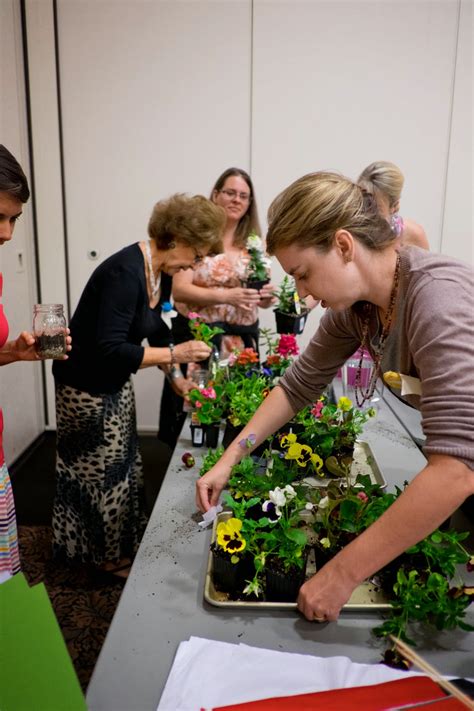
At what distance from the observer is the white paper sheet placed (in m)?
0.84

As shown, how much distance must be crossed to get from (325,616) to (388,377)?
1.48 feet

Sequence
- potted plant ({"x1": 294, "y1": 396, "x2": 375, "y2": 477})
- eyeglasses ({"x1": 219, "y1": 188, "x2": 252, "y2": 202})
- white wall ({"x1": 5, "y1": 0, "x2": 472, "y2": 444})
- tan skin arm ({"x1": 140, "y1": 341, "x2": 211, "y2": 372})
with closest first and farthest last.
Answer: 1. potted plant ({"x1": 294, "y1": 396, "x2": 375, "y2": 477})
2. tan skin arm ({"x1": 140, "y1": 341, "x2": 211, "y2": 372})
3. eyeglasses ({"x1": 219, "y1": 188, "x2": 252, "y2": 202})
4. white wall ({"x1": 5, "y1": 0, "x2": 472, "y2": 444})

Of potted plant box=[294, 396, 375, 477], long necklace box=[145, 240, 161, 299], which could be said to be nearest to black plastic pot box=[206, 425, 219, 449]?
potted plant box=[294, 396, 375, 477]

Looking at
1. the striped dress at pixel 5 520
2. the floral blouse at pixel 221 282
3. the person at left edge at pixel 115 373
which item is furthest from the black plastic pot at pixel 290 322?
the striped dress at pixel 5 520

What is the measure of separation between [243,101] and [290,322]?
1918 mm

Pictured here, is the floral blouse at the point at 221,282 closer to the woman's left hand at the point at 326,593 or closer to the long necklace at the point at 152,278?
the long necklace at the point at 152,278

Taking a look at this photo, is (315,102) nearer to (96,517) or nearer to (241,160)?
(241,160)

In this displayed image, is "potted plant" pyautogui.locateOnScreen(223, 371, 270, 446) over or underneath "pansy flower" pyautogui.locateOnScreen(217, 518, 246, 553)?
underneath

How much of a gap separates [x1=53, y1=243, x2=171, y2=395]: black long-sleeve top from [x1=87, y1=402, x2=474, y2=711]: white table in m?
0.92

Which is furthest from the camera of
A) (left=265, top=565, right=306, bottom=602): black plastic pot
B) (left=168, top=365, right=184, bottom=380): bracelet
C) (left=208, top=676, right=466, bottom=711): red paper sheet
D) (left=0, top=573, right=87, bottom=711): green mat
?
(left=168, top=365, right=184, bottom=380): bracelet

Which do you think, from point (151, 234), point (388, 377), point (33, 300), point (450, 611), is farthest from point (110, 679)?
point (33, 300)

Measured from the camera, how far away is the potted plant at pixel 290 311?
103 inches

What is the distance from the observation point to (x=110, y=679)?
88 cm

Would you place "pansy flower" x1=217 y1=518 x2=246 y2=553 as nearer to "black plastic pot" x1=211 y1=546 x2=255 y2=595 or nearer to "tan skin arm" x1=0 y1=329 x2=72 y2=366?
"black plastic pot" x1=211 y1=546 x2=255 y2=595
